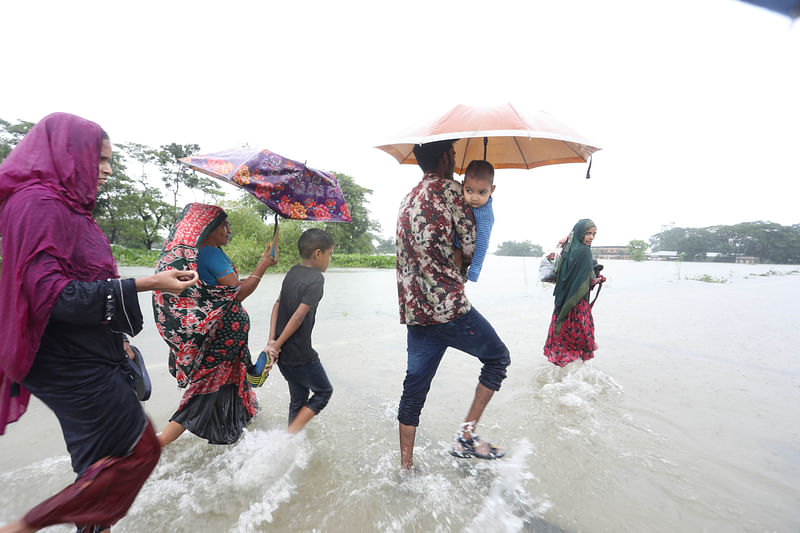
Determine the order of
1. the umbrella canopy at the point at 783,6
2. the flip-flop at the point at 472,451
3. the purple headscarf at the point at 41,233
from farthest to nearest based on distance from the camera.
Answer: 1. the flip-flop at the point at 472,451
2. the purple headscarf at the point at 41,233
3. the umbrella canopy at the point at 783,6

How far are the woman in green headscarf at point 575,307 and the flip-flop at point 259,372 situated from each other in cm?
324

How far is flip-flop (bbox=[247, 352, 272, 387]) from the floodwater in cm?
50

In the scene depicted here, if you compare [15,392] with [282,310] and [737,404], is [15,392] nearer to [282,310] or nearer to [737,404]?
[282,310]

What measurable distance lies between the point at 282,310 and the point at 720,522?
2.77m

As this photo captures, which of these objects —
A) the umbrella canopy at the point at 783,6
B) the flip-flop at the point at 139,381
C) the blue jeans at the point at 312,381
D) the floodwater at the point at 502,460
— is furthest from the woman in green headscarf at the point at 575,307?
the flip-flop at the point at 139,381

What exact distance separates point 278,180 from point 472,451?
211 centimetres

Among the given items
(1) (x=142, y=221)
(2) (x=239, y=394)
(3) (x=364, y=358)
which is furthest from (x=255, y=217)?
(2) (x=239, y=394)

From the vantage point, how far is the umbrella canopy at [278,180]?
7.22 ft

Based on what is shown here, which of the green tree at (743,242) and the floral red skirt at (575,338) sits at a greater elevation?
the green tree at (743,242)

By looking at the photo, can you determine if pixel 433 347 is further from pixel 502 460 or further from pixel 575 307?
pixel 575 307

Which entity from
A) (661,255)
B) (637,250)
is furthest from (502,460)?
(661,255)

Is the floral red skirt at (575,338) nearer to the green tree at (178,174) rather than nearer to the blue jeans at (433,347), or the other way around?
the blue jeans at (433,347)

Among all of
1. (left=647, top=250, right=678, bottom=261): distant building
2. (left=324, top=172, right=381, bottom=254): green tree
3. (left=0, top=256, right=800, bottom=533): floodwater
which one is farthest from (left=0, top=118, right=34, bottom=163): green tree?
(left=647, top=250, right=678, bottom=261): distant building

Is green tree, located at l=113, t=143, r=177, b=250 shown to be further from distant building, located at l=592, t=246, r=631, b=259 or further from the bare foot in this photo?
distant building, located at l=592, t=246, r=631, b=259
